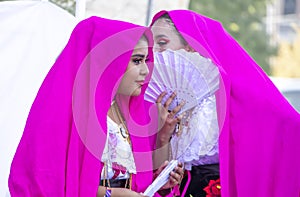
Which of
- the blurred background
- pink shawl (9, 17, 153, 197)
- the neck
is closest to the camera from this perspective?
pink shawl (9, 17, 153, 197)

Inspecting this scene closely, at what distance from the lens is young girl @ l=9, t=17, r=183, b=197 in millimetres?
2496

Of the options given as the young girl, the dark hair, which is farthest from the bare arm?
the dark hair

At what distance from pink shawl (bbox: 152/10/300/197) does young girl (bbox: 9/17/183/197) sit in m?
0.25

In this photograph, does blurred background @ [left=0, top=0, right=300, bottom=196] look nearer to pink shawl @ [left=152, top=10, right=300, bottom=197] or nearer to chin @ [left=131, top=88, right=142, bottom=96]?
chin @ [left=131, top=88, right=142, bottom=96]

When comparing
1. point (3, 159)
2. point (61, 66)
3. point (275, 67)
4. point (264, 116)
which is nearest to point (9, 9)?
point (3, 159)

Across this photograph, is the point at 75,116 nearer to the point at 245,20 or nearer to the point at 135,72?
the point at 135,72

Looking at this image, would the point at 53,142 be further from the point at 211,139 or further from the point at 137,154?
the point at 211,139

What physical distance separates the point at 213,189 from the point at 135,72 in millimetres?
645

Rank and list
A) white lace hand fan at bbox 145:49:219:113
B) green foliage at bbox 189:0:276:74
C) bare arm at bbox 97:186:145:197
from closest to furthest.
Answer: bare arm at bbox 97:186:145:197 → white lace hand fan at bbox 145:49:219:113 → green foliage at bbox 189:0:276:74

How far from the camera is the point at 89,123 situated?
2559mm

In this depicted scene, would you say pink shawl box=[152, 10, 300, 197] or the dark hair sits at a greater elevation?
the dark hair

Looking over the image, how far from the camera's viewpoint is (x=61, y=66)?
257 centimetres

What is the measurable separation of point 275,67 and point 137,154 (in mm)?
12310

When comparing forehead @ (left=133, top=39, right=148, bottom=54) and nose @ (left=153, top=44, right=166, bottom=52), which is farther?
nose @ (left=153, top=44, right=166, bottom=52)
